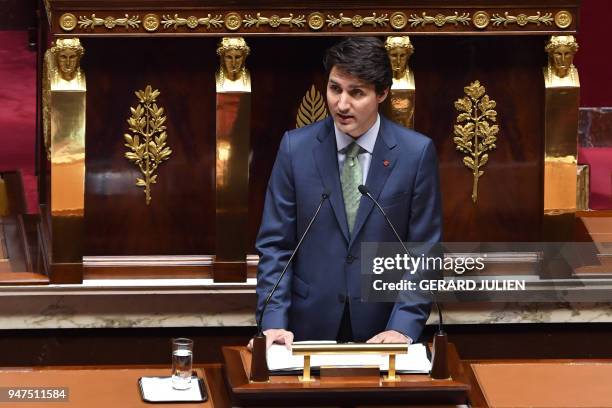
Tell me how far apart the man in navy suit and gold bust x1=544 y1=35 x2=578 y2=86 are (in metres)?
1.09

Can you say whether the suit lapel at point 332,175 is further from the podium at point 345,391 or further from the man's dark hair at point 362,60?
the podium at point 345,391

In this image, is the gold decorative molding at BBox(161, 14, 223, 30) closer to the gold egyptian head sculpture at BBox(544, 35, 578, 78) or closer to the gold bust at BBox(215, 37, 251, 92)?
the gold bust at BBox(215, 37, 251, 92)

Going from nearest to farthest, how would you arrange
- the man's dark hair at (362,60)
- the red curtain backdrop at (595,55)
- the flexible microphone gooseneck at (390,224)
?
the flexible microphone gooseneck at (390,224), the man's dark hair at (362,60), the red curtain backdrop at (595,55)

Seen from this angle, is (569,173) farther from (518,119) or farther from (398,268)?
(398,268)

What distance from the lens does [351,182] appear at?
303 centimetres

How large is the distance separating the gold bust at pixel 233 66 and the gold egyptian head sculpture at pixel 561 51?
0.80 meters

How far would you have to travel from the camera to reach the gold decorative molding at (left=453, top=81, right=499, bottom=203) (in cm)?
409

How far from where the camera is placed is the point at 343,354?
2646mm

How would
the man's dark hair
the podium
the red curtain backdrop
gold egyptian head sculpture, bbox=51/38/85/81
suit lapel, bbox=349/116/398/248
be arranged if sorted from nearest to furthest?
the podium → the man's dark hair → suit lapel, bbox=349/116/398/248 → gold egyptian head sculpture, bbox=51/38/85/81 → the red curtain backdrop

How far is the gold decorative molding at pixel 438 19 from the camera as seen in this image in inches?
158

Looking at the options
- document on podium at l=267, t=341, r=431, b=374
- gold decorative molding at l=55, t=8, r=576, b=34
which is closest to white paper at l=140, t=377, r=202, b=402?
document on podium at l=267, t=341, r=431, b=374

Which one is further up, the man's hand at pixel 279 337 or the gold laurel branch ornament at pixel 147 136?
the gold laurel branch ornament at pixel 147 136
